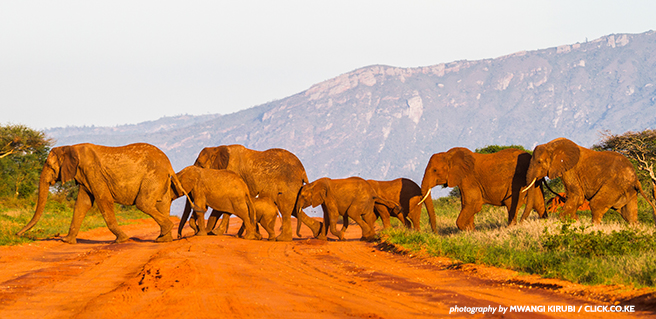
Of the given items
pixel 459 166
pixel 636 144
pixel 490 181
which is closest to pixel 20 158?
pixel 459 166

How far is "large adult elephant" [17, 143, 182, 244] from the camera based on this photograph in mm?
16156

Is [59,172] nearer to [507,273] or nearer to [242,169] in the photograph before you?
[242,169]

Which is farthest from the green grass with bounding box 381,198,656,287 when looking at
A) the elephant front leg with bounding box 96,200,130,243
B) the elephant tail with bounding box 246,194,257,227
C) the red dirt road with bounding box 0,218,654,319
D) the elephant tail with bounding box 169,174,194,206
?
the elephant front leg with bounding box 96,200,130,243

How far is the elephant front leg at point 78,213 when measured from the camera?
52.8 ft

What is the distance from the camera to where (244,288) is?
27.4 ft

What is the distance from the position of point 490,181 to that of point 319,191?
498 centimetres

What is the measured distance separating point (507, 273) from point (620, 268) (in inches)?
66.0

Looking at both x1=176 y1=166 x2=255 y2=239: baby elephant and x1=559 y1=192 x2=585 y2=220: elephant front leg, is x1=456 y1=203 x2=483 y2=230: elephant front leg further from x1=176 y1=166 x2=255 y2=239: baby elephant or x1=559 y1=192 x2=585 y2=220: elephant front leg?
x1=176 y1=166 x2=255 y2=239: baby elephant

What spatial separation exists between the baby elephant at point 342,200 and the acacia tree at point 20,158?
2697 cm

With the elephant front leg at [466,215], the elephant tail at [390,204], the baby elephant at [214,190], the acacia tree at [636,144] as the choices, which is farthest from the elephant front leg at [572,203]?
the acacia tree at [636,144]

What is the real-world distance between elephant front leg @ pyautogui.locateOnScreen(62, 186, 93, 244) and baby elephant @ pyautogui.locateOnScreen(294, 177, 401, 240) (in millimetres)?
5990

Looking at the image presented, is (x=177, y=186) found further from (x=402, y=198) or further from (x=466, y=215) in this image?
(x=466, y=215)

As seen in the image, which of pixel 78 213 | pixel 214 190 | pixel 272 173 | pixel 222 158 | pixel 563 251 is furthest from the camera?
pixel 222 158

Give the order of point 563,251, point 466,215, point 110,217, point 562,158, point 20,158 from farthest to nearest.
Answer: point 20,158, point 466,215, point 110,217, point 562,158, point 563,251
